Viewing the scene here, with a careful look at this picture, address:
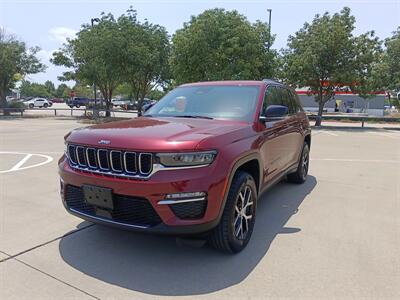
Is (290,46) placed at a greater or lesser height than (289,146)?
greater

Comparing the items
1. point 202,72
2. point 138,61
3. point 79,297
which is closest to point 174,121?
point 79,297

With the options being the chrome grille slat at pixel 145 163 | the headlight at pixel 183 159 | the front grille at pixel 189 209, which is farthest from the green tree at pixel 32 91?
the front grille at pixel 189 209

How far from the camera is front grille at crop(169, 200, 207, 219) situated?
323 centimetres

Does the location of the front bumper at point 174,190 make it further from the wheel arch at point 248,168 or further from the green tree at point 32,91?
the green tree at point 32,91

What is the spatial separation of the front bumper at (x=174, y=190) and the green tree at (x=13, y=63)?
1154 inches

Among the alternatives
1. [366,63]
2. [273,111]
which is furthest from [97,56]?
[273,111]

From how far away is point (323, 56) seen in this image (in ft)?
75.4

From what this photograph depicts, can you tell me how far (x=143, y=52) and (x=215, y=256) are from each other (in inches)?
884

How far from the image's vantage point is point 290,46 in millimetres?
24922

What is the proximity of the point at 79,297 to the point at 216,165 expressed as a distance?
1563 millimetres

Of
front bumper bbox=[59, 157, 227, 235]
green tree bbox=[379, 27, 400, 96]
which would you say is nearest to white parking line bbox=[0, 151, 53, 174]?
front bumper bbox=[59, 157, 227, 235]

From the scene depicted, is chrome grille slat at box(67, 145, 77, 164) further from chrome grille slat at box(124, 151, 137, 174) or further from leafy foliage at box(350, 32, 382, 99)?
leafy foliage at box(350, 32, 382, 99)

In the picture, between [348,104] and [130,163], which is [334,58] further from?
[348,104]

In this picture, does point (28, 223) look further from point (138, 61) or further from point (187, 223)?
point (138, 61)
